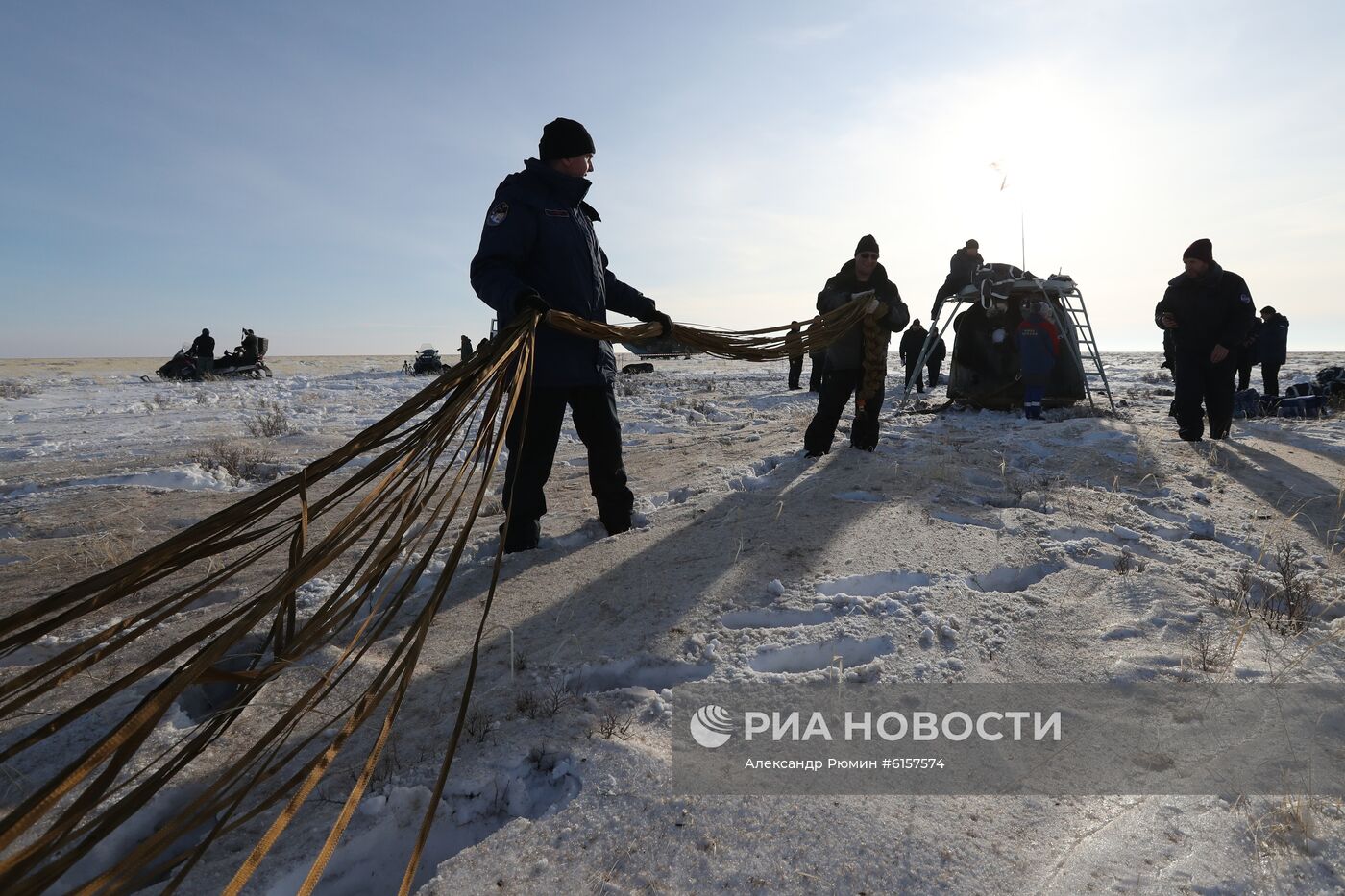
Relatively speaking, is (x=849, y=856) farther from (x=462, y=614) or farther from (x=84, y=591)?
(x=462, y=614)

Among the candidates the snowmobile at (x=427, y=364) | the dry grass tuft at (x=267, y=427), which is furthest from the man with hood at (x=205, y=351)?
the dry grass tuft at (x=267, y=427)

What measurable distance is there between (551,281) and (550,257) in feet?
0.35

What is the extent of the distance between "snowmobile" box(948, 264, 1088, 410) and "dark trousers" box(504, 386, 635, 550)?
6180 millimetres

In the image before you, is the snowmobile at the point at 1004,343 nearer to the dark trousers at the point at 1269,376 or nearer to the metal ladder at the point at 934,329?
the metal ladder at the point at 934,329

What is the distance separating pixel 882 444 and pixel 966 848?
4.54 metres

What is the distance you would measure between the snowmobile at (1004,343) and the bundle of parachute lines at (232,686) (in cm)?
662

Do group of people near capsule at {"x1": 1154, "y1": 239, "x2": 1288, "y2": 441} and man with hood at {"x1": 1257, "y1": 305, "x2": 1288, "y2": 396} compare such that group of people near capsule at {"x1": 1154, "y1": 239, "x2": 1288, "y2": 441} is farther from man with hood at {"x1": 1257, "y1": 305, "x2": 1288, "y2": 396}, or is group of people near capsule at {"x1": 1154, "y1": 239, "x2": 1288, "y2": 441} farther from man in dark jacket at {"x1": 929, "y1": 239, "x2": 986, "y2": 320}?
man with hood at {"x1": 1257, "y1": 305, "x2": 1288, "y2": 396}

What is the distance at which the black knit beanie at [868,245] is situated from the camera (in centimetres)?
512

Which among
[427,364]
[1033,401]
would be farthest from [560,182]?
[427,364]

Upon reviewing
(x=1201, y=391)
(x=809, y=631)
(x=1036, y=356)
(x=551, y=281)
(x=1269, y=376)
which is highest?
(x=551, y=281)

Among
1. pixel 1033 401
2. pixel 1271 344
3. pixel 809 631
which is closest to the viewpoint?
pixel 809 631

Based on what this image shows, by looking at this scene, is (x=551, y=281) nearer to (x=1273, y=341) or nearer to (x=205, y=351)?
(x=1273, y=341)

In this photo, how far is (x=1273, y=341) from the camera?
35.1ft

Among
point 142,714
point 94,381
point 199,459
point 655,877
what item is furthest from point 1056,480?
point 94,381
